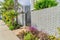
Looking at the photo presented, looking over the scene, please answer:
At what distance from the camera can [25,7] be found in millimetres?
35062

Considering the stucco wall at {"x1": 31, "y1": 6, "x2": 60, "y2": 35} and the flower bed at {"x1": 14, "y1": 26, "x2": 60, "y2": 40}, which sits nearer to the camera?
the stucco wall at {"x1": 31, "y1": 6, "x2": 60, "y2": 35}

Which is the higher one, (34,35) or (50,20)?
(50,20)

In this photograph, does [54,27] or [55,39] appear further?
[54,27]

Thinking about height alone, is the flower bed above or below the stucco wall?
below

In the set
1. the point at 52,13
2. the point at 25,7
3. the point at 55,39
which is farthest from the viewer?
the point at 25,7

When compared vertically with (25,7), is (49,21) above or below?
above

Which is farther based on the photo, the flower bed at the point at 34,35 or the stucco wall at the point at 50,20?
the flower bed at the point at 34,35

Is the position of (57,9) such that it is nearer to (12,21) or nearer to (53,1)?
(53,1)

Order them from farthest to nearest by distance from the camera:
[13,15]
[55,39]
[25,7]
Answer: [25,7] < [13,15] < [55,39]

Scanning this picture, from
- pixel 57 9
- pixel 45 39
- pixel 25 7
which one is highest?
pixel 57 9

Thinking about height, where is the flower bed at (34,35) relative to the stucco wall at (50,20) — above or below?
below

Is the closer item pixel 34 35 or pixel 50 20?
pixel 50 20

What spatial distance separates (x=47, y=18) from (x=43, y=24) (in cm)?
105

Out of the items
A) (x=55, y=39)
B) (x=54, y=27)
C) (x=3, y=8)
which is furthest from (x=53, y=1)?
(x=3, y=8)
